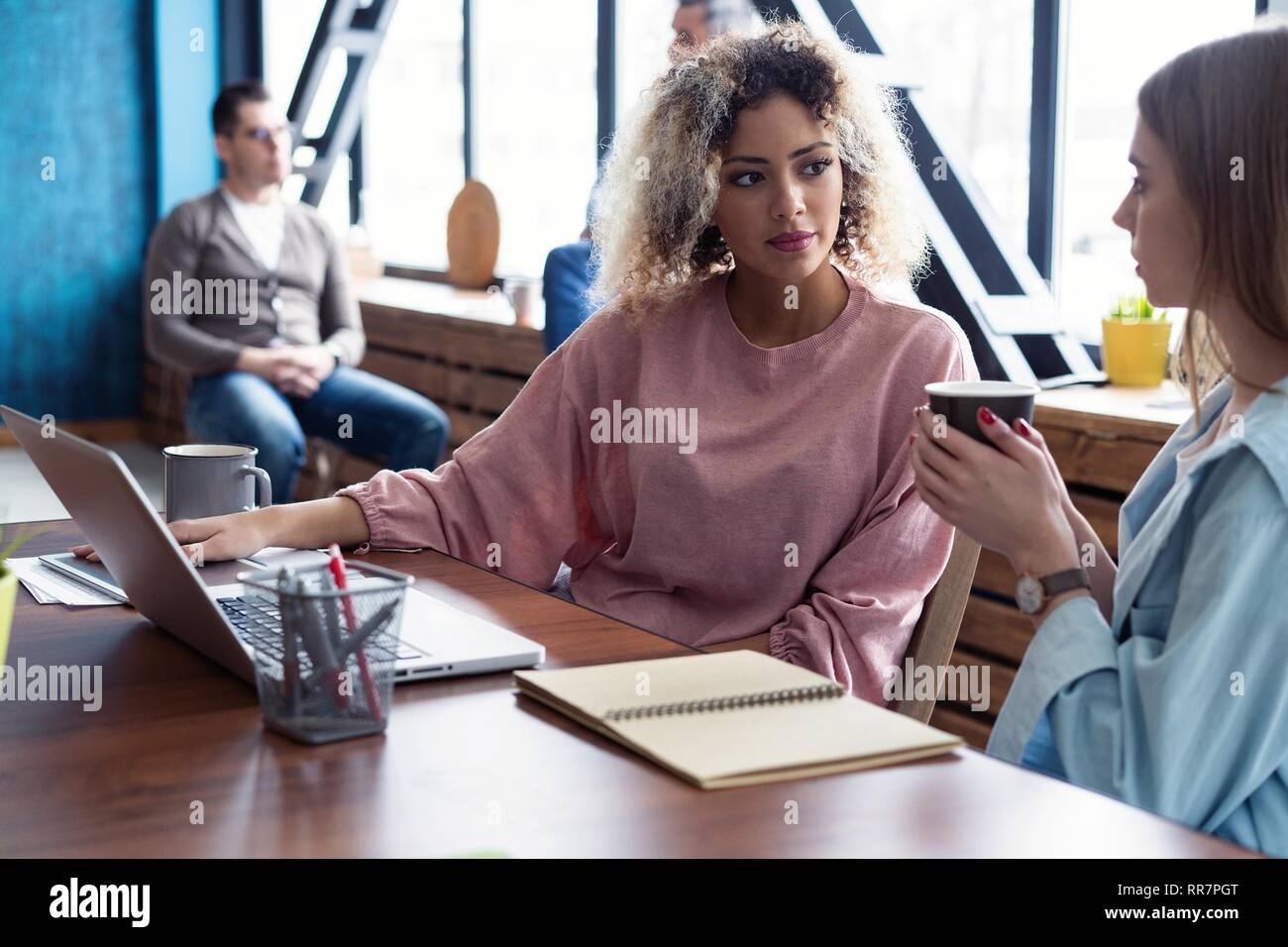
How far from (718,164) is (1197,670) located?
108 centimetres

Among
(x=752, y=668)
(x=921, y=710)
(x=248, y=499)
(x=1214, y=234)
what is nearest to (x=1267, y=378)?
(x=1214, y=234)

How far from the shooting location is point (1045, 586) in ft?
4.05

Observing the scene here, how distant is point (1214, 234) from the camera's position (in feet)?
3.94

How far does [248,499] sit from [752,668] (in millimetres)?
791

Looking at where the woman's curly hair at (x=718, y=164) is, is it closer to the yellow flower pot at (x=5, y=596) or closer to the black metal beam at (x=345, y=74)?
the yellow flower pot at (x=5, y=596)

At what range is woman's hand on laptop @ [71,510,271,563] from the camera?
5.32ft

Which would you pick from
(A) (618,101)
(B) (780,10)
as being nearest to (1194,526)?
(B) (780,10)

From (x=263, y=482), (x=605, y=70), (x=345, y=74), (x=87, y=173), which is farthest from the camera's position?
(x=87, y=173)

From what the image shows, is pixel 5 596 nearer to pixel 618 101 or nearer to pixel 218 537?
pixel 218 537

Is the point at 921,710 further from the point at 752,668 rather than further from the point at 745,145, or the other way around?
the point at 745,145

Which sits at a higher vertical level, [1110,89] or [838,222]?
[1110,89]

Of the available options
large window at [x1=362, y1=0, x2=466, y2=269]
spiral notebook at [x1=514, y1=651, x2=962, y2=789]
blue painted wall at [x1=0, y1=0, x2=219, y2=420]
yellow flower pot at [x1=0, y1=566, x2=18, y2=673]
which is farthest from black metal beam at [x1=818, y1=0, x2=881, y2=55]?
blue painted wall at [x1=0, y1=0, x2=219, y2=420]

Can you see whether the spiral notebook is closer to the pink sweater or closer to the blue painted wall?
the pink sweater

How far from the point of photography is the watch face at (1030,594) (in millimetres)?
1236
